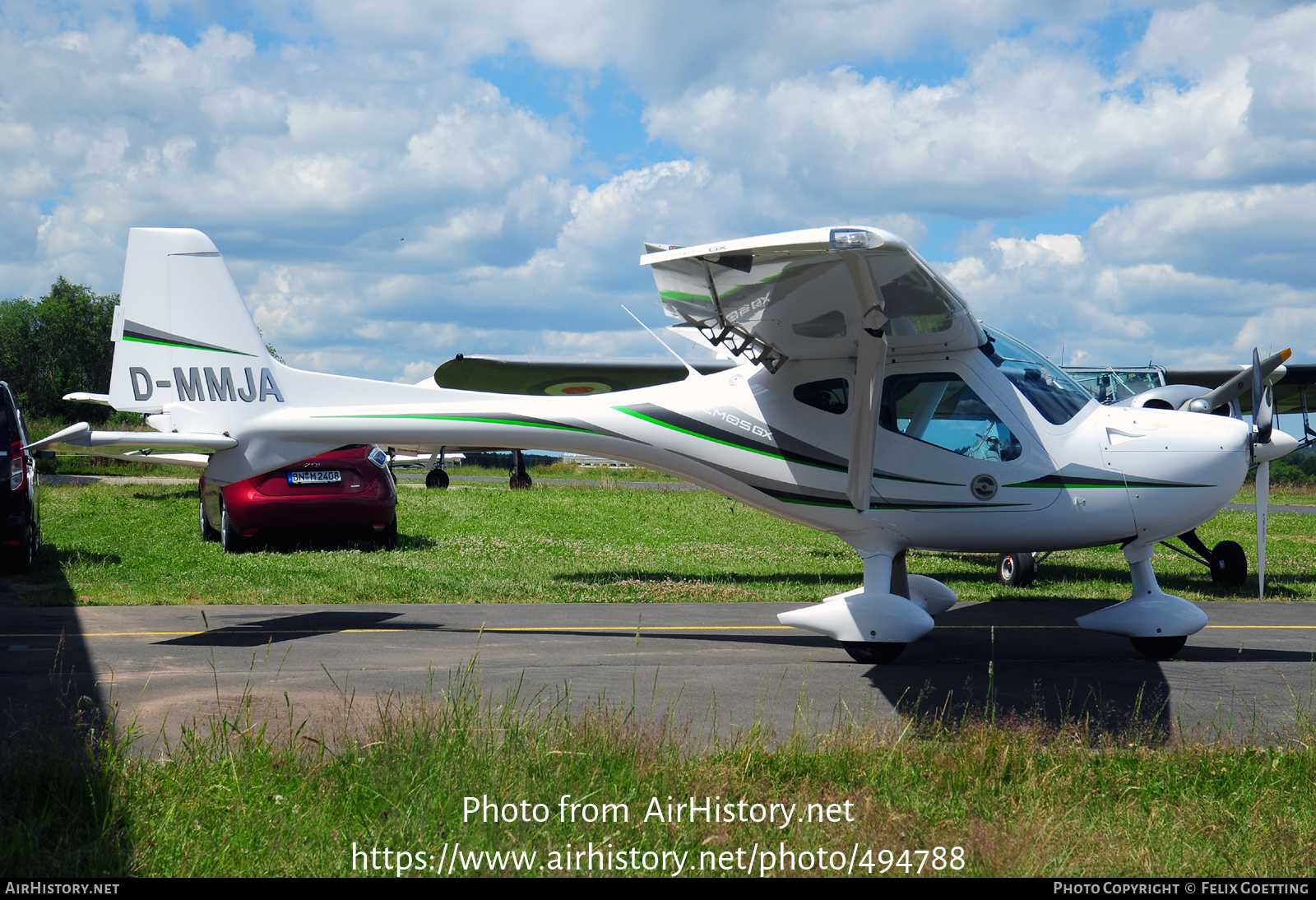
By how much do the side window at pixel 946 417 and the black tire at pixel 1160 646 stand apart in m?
1.79

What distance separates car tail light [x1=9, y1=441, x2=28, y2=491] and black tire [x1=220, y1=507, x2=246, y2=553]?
8.08ft

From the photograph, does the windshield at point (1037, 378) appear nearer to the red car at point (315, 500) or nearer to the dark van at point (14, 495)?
the red car at point (315, 500)

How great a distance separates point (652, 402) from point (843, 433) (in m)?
1.83

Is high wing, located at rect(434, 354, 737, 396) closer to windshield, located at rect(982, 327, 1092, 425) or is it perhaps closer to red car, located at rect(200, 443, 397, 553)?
red car, located at rect(200, 443, 397, 553)

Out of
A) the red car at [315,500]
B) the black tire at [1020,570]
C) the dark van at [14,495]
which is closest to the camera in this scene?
the dark van at [14,495]

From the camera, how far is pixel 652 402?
9.10m

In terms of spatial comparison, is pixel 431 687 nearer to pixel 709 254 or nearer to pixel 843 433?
pixel 709 254

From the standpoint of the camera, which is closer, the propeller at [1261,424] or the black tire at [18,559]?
the propeller at [1261,424]

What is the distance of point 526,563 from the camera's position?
13023mm

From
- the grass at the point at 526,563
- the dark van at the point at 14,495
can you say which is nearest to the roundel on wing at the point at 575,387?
the grass at the point at 526,563

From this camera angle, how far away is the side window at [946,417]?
798 centimetres

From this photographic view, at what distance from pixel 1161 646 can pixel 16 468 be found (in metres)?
11.3

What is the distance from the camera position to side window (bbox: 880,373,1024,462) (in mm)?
7984
